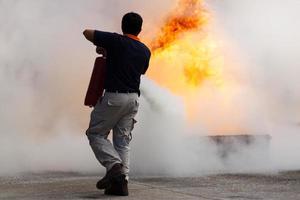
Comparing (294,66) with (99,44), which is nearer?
(99,44)

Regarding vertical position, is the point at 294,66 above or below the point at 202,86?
above

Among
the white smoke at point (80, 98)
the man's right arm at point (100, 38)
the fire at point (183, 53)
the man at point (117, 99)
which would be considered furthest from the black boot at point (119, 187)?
the fire at point (183, 53)

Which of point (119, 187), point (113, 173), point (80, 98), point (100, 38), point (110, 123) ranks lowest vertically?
point (119, 187)

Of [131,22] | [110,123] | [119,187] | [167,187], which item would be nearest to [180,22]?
[167,187]

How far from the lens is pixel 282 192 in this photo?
5832mm

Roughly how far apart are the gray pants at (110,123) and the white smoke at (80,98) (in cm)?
161

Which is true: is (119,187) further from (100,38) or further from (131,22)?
(131,22)

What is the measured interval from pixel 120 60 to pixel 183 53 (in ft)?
13.3

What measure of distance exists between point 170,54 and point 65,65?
1.52m

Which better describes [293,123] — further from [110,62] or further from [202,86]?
[110,62]

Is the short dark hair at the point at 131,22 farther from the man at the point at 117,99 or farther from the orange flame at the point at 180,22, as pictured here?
the orange flame at the point at 180,22

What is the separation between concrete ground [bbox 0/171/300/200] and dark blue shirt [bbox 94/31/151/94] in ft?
2.98

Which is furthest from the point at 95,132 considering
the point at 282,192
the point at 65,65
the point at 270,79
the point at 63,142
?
the point at 270,79

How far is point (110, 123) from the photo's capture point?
5473 mm
